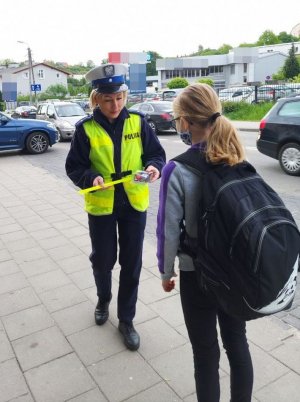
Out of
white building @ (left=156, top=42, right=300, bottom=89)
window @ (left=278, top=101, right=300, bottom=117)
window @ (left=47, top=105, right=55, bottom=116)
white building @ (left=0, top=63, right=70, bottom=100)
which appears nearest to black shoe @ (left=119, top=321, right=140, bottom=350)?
window @ (left=278, top=101, right=300, bottom=117)

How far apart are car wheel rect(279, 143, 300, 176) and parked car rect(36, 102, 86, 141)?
369 inches

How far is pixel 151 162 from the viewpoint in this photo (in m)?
2.78

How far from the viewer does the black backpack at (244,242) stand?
61.5 inches

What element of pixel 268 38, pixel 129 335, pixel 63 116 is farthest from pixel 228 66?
pixel 129 335

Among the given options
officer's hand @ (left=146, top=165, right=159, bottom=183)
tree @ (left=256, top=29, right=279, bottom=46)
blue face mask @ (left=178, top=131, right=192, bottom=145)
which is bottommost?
officer's hand @ (left=146, top=165, right=159, bottom=183)

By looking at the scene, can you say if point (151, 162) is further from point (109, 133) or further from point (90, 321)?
point (90, 321)

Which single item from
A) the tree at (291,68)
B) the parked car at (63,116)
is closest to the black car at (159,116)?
the parked car at (63,116)

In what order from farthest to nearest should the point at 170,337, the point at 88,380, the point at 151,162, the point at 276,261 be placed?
the point at 170,337 → the point at 151,162 → the point at 88,380 → the point at 276,261

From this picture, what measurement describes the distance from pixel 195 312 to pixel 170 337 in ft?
3.77

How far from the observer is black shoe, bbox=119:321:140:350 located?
2.87 m

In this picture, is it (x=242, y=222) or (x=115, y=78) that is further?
(x=115, y=78)

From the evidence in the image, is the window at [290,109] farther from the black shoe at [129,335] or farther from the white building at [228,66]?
the white building at [228,66]

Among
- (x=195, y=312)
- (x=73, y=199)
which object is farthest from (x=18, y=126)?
(x=195, y=312)

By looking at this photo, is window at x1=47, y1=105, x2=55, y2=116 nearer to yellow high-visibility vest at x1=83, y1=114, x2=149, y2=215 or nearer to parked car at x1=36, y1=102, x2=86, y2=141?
parked car at x1=36, y1=102, x2=86, y2=141
